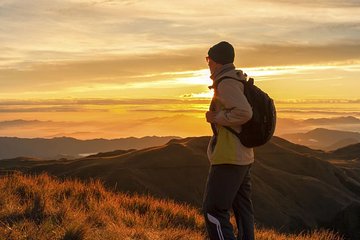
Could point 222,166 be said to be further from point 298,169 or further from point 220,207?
point 298,169

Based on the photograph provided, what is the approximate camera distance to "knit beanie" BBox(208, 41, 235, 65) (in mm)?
6492

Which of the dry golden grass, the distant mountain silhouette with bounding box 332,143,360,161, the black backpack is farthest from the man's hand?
the distant mountain silhouette with bounding box 332,143,360,161

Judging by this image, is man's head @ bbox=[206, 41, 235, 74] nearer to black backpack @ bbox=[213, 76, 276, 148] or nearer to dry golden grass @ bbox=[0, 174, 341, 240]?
black backpack @ bbox=[213, 76, 276, 148]

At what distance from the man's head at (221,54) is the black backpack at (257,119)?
0.89 ft

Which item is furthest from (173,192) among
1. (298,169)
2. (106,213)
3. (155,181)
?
(106,213)

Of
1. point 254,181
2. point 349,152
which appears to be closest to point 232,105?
point 254,181

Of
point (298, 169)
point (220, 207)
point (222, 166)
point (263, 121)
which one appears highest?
point (263, 121)

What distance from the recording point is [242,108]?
20.2 ft

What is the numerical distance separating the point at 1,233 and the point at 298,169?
6403cm

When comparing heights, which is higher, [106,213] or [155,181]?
[106,213]

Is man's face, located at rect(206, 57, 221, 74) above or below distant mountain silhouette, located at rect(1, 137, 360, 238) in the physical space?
above

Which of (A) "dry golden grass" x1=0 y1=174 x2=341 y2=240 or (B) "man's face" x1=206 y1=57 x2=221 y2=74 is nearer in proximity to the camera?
(B) "man's face" x1=206 y1=57 x2=221 y2=74

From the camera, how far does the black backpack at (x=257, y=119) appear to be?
20.8ft

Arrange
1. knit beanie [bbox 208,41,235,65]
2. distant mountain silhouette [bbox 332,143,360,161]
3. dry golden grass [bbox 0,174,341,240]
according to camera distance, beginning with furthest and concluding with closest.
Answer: distant mountain silhouette [bbox 332,143,360,161], dry golden grass [bbox 0,174,341,240], knit beanie [bbox 208,41,235,65]
